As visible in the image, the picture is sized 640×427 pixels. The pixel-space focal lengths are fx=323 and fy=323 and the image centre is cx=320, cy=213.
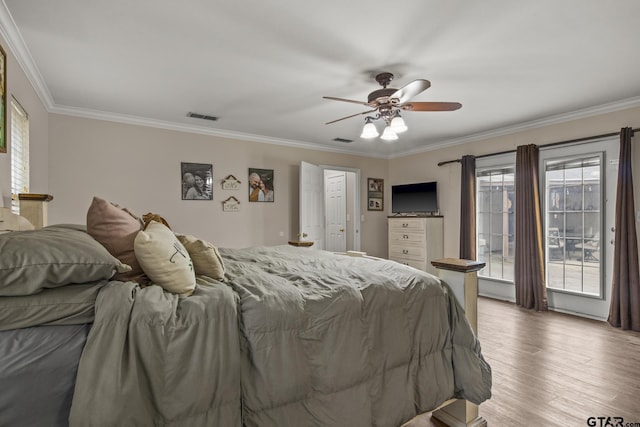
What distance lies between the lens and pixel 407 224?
5.87 metres

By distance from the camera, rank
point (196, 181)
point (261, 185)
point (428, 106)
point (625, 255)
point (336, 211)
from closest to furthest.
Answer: point (428, 106) → point (625, 255) → point (196, 181) → point (261, 185) → point (336, 211)

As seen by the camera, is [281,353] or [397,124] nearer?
[281,353]

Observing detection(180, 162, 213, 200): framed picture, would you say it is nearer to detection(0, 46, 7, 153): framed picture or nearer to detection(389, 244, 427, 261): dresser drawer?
detection(0, 46, 7, 153): framed picture

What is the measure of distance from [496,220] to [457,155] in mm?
1269

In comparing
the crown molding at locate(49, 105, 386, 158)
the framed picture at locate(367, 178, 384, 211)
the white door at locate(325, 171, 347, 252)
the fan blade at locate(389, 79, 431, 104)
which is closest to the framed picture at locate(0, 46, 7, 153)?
the crown molding at locate(49, 105, 386, 158)

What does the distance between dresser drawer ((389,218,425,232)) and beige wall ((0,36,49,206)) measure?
5190mm

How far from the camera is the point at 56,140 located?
393cm

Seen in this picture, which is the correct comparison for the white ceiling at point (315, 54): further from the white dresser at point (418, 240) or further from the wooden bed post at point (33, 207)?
the white dresser at point (418, 240)

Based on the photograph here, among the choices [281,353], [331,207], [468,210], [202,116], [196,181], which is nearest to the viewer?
[281,353]

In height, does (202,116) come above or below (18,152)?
above

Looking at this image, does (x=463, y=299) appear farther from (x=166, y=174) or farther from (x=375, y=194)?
(x=375, y=194)

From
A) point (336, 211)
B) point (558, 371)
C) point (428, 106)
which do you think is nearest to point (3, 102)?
point (428, 106)

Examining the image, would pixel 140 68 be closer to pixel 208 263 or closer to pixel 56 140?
pixel 56 140

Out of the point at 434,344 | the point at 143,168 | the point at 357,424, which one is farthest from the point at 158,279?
the point at 143,168
